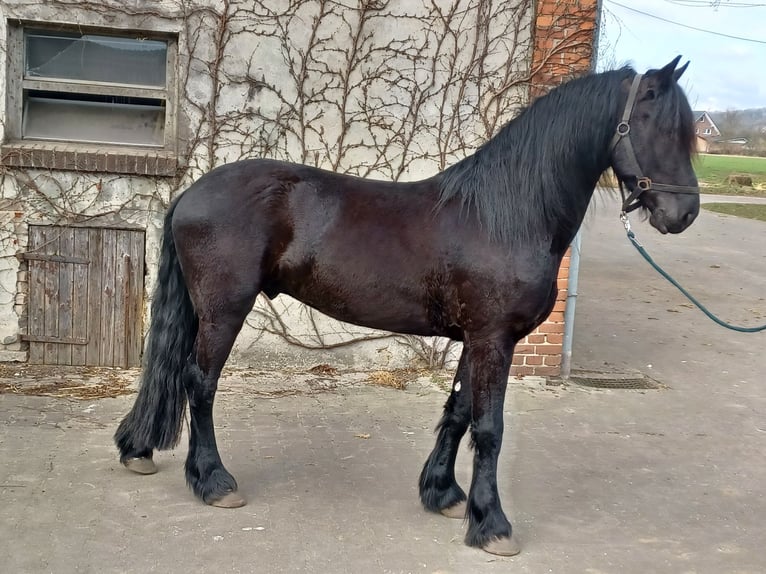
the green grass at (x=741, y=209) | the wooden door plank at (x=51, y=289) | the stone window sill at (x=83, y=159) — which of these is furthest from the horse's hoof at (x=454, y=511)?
the green grass at (x=741, y=209)

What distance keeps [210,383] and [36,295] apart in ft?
9.53

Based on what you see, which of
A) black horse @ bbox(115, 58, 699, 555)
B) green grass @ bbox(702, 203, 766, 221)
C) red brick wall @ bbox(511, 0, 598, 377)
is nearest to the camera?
black horse @ bbox(115, 58, 699, 555)

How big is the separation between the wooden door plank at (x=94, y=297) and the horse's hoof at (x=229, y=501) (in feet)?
9.06

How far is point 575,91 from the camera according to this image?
11.1 feet

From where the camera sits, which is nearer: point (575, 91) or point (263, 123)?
point (575, 91)

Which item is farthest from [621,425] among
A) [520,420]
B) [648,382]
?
[648,382]

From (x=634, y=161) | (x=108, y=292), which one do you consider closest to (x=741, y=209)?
(x=108, y=292)

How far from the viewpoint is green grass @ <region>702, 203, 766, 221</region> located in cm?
2452

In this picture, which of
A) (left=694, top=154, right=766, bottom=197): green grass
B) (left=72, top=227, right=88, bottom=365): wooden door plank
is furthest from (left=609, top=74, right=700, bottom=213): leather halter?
(left=694, top=154, right=766, bottom=197): green grass

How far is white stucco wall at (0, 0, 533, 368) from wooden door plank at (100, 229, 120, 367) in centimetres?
16

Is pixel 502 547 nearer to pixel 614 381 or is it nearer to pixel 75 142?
pixel 614 381

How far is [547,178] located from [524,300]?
0.56 meters

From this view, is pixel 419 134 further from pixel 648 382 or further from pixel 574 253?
pixel 648 382

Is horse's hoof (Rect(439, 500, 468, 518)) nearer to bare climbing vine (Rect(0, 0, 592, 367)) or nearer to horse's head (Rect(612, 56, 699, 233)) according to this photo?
horse's head (Rect(612, 56, 699, 233))
